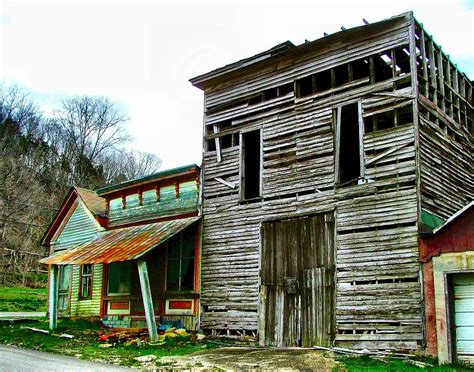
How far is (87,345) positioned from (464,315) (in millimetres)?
10694

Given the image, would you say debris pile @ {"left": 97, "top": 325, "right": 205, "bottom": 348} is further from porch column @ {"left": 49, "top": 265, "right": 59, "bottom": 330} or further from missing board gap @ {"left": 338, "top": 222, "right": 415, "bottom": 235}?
missing board gap @ {"left": 338, "top": 222, "right": 415, "bottom": 235}

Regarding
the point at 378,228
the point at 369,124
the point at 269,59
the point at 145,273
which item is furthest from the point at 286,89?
the point at 145,273

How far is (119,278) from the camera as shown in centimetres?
2227

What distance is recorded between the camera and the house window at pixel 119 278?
2181 cm

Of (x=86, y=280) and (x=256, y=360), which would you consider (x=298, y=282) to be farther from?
(x=86, y=280)

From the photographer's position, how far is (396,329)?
44.1 feet

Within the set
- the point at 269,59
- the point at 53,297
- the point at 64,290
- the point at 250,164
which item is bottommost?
the point at 53,297

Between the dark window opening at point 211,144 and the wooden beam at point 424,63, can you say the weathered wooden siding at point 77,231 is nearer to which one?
the dark window opening at point 211,144

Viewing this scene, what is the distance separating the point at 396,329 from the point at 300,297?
312 cm

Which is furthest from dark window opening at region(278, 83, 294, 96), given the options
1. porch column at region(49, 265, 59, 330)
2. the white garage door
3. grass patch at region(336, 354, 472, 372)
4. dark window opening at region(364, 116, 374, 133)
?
porch column at region(49, 265, 59, 330)

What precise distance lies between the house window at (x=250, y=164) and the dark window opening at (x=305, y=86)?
78.9 inches

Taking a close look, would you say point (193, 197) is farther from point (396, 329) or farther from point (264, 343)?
point (396, 329)

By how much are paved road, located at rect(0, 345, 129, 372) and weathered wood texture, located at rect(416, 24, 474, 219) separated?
8.82 meters

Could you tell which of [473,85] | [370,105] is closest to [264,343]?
[370,105]
